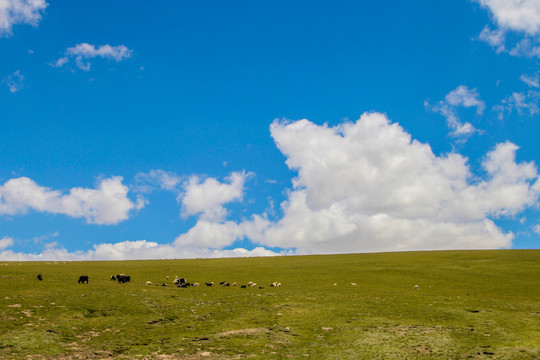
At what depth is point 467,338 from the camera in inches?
900

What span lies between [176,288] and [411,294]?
2380 centimetres

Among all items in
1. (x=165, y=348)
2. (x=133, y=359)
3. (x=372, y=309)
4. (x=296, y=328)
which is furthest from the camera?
(x=372, y=309)

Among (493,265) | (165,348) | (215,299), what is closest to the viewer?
(165,348)

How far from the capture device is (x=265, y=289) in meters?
40.4

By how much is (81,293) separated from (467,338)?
2860 centimetres

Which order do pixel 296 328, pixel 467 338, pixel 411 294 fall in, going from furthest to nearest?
pixel 411 294 → pixel 296 328 → pixel 467 338

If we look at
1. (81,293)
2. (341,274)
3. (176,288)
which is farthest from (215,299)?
(341,274)

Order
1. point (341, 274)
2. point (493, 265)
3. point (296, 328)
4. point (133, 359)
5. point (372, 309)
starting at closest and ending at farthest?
point (133, 359)
point (296, 328)
point (372, 309)
point (341, 274)
point (493, 265)

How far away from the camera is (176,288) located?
39875 mm

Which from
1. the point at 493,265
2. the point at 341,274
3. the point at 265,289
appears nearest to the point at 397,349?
the point at 265,289

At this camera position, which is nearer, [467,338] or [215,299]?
[467,338]

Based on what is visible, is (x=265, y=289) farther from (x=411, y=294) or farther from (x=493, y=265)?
(x=493, y=265)

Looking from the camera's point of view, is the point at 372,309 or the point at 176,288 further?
the point at 176,288

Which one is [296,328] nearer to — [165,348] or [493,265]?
[165,348]
